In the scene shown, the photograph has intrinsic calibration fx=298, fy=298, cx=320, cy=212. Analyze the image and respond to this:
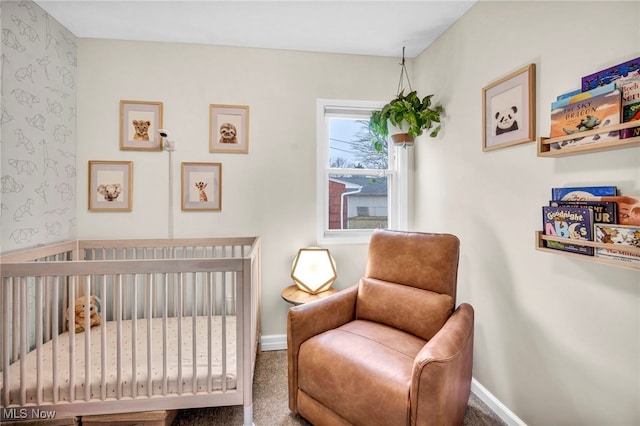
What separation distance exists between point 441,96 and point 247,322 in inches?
81.1

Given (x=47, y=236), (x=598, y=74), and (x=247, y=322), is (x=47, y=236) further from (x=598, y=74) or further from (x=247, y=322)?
(x=598, y=74)

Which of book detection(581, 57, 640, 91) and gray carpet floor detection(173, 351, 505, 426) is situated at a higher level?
book detection(581, 57, 640, 91)

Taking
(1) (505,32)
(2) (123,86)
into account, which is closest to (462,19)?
(1) (505,32)

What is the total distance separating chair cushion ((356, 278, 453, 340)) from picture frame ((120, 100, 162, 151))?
195 cm

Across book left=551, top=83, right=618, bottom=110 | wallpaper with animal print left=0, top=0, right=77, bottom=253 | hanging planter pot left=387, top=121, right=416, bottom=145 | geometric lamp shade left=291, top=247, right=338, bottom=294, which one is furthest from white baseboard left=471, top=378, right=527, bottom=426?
wallpaper with animal print left=0, top=0, right=77, bottom=253

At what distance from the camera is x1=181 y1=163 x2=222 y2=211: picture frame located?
2389mm

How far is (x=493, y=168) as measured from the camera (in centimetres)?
174

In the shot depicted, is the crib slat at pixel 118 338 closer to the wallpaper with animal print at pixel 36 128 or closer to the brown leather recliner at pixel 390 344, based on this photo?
the brown leather recliner at pixel 390 344

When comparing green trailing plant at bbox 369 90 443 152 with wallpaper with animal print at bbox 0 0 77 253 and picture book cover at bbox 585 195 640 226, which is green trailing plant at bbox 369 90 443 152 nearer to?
picture book cover at bbox 585 195 640 226

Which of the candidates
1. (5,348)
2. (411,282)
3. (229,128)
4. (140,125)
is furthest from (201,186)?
(411,282)

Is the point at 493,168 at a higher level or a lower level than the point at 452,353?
higher

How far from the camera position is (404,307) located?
1757mm

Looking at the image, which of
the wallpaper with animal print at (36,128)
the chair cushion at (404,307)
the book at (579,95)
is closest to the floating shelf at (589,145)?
the book at (579,95)

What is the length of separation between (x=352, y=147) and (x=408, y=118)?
645 millimetres
